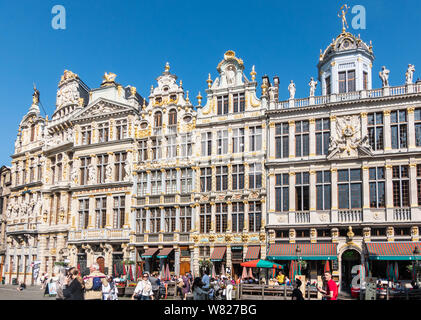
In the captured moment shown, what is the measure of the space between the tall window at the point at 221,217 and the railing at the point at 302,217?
18.0 ft

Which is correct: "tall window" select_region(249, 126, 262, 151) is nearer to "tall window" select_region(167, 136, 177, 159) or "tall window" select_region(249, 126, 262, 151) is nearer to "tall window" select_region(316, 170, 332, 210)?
"tall window" select_region(316, 170, 332, 210)

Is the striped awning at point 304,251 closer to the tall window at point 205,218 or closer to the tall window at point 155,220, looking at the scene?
the tall window at point 205,218

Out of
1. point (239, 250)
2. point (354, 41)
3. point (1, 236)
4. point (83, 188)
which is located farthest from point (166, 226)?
point (1, 236)

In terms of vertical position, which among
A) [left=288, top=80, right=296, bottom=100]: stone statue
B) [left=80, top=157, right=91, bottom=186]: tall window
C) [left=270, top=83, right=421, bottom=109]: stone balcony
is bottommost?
[left=80, top=157, right=91, bottom=186]: tall window

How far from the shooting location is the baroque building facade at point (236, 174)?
109ft

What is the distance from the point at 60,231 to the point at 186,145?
15164 mm

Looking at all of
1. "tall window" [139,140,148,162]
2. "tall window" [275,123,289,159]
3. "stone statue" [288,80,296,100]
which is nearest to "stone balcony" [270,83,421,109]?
"stone statue" [288,80,296,100]

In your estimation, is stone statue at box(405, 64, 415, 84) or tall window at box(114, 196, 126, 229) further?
tall window at box(114, 196, 126, 229)

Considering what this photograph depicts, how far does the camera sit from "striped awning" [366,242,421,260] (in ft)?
101

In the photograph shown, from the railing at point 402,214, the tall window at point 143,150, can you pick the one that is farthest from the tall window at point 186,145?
the railing at point 402,214

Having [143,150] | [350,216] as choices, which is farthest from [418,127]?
[143,150]

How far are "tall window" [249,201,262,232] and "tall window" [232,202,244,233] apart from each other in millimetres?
723

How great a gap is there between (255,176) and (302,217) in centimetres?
463

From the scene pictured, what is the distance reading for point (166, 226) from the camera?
131 feet
